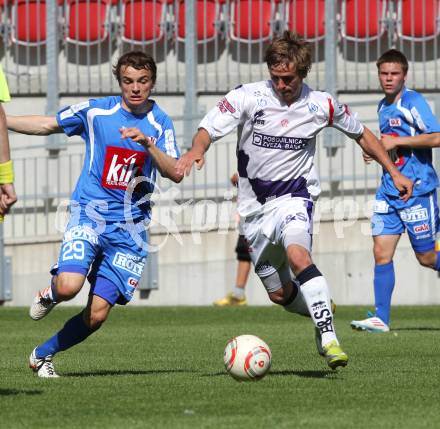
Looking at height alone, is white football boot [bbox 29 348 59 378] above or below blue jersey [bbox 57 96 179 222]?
below

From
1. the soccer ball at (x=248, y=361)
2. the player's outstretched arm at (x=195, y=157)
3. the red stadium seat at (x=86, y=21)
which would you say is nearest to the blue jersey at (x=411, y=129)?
the player's outstretched arm at (x=195, y=157)

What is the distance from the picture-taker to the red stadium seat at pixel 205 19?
19562 mm

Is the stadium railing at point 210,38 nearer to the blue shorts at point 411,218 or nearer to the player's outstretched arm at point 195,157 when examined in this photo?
the blue shorts at point 411,218

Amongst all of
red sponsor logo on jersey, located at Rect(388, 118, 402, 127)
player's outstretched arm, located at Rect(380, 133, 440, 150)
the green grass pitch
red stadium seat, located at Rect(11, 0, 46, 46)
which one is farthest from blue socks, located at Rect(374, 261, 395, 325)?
red stadium seat, located at Rect(11, 0, 46, 46)

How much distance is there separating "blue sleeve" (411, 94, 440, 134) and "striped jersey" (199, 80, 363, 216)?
3249 mm

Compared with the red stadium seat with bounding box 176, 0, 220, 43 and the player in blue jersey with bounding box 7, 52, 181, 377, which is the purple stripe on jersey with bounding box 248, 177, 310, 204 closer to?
the player in blue jersey with bounding box 7, 52, 181, 377

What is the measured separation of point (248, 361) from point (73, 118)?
2.00m

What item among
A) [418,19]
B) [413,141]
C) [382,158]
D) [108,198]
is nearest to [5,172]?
[108,198]

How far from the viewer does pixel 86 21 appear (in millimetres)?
19672

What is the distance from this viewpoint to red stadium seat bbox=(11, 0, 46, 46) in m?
19.6

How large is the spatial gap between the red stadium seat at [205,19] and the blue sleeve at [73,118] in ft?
37.9

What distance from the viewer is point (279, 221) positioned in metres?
8.15

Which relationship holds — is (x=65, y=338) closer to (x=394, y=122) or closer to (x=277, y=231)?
(x=277, y=231)

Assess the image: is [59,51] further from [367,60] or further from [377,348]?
[377,348]
